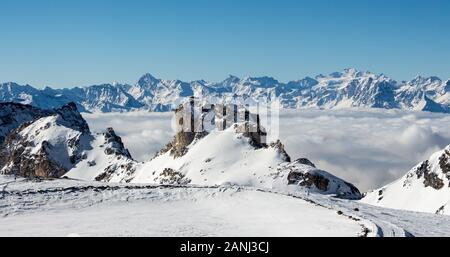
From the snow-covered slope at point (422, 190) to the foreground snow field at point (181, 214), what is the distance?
10309 cm

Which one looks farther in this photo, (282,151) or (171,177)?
(171,177)

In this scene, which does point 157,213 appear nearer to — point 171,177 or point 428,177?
point 171,177

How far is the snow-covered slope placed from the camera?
151250mm

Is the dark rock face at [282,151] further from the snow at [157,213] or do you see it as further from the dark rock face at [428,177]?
the snow at [157,213]

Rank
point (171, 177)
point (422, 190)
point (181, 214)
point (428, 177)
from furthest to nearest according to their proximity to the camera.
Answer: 1. point (171, 177)
2. point (428, 177)
3. point (422, 190)
4. point (181, 214)

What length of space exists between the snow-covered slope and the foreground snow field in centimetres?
10309

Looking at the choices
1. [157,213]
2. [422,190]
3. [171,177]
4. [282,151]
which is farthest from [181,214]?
[422,190]

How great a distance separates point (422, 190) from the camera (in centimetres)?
16225

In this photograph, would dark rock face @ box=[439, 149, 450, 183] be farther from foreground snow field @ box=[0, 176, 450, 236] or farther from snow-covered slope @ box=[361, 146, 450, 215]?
foreground snow field @ box=[0, 176, 450, 236]

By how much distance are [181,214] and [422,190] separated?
13052 centimetres

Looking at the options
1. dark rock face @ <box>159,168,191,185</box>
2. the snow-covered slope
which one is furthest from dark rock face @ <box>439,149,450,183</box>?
dark rock face @ <box>159,168,191,185</box>

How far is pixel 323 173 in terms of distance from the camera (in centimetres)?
14912

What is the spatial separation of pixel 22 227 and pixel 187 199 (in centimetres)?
1827
